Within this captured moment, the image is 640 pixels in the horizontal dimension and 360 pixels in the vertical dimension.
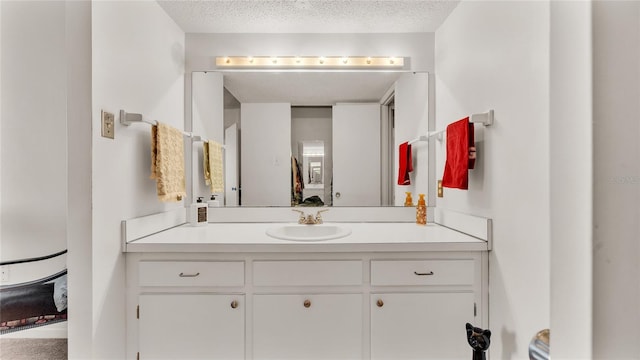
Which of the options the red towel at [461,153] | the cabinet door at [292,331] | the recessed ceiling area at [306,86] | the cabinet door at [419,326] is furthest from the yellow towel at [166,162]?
the red towel at [461,153]

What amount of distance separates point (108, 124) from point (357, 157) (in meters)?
1.39

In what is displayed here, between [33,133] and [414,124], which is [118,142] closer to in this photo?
[33,133]

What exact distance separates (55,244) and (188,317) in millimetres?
984

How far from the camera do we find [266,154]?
6.44ft

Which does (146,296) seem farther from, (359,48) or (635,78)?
(359,48)

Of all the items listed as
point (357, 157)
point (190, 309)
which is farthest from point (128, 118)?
point (357, 157)

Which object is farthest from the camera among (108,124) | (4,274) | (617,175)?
(4,274)

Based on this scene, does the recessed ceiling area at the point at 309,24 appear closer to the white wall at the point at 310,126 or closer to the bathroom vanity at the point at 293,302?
the white wall at the point at 310,126

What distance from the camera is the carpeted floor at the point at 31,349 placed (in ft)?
5.18

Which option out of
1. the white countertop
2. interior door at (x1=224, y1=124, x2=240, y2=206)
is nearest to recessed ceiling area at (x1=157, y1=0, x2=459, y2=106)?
interior door at (x1=224, y1=124, x2=240, y2=206)

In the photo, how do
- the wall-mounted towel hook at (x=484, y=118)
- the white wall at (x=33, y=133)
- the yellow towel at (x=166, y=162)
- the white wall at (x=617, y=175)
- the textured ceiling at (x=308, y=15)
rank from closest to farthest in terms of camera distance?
the white wall at (x=617, y=175) → the wall-mounted towel hook at (x=484, y=118) → the yellow towel at (x=166, y=162) → the white wall at (x=33, y=133) → the textured ceiling at (x=308, y=15)

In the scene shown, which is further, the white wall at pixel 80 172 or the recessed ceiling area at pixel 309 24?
the recessed ceiling area at pixel 309 24

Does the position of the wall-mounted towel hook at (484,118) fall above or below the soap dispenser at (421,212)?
above

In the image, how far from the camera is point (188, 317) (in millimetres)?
1312
